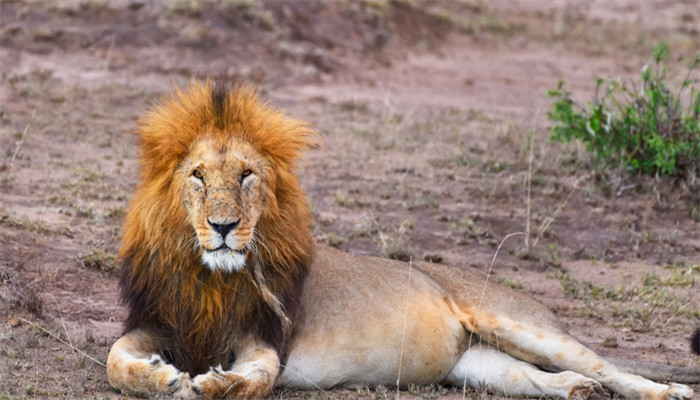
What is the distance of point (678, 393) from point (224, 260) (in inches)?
90.2

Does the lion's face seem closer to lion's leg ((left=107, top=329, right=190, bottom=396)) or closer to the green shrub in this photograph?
lion's leg ((left=107, top=329, right=190, bottom=396))

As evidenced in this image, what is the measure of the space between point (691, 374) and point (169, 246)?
2779 mm

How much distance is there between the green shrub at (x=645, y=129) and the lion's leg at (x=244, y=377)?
5.08 metres

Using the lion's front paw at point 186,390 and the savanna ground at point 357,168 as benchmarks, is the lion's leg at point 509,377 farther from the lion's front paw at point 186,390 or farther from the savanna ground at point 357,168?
the lion's front paw at point 186,390

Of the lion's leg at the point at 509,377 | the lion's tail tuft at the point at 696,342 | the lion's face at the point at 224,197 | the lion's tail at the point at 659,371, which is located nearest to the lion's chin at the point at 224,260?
the lion's face at the point at 224,197

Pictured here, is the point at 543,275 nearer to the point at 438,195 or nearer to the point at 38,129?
the point at 438,195

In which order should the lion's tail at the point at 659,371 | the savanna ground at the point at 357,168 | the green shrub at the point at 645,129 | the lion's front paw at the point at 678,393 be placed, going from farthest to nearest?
1. the green shrub at the point at 645,129
2. the savanna ground at the point at 357,168
3. the lion's tail at the point at 659,371
4. the lion's front paw at the point at 678,393

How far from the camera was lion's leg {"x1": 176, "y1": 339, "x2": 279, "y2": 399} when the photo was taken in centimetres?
437

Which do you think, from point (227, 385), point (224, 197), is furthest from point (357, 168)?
point (227, 385)

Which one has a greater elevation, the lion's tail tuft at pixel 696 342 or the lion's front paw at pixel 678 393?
the lion's tail tuft at pixel 696 342

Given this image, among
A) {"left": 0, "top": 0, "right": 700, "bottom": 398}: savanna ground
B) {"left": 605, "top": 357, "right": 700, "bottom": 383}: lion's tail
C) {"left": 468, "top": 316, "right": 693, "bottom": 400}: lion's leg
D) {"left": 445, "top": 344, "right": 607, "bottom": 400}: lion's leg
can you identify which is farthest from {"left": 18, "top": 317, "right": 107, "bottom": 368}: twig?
{"left": 605, "top": 357, "right": 700, "bottom": 383}: lion's tail

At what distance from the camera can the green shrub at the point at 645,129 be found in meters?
8.95

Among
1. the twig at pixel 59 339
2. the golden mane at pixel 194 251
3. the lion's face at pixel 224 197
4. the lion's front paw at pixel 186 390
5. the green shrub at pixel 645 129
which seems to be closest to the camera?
the lion's front paw at pixel 186 390

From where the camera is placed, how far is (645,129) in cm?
920
